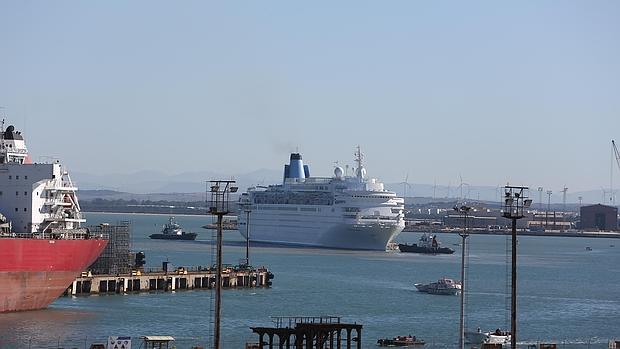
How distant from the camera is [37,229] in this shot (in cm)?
5831

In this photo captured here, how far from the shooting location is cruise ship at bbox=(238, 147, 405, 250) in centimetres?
13225

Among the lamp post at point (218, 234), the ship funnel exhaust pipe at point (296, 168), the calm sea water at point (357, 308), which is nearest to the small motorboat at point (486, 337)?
the calm sea water at point (357, 308)

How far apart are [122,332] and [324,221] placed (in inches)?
3217

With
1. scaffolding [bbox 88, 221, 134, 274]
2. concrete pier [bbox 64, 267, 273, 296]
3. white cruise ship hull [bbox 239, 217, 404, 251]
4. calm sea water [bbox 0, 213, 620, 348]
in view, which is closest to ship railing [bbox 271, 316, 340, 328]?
calm sea water [bbox 0, 213, 620, 348]

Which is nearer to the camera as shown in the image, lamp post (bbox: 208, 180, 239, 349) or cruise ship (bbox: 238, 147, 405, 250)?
lamp post (bbox: 208, 180, 239, 349)

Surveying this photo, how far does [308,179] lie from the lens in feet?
480

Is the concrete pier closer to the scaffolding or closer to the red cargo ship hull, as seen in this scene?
the scaffolding

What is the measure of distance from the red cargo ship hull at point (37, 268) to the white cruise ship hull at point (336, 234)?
72.8m

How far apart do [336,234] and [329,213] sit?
7.71 feet

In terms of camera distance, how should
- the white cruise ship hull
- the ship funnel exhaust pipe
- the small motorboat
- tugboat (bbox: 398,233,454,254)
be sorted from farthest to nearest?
the ship funnel exhaust pipe, tugboat (bbox: 398,233,454,254), the white cruise ship hull, the small motorboat

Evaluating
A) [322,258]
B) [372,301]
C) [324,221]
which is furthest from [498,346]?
[324,221]

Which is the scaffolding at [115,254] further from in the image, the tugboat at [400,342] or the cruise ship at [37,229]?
the tugboat at [400,342]

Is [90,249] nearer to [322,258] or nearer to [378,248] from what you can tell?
[322,258]

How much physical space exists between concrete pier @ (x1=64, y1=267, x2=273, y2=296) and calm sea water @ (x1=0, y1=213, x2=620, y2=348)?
1349 mm
